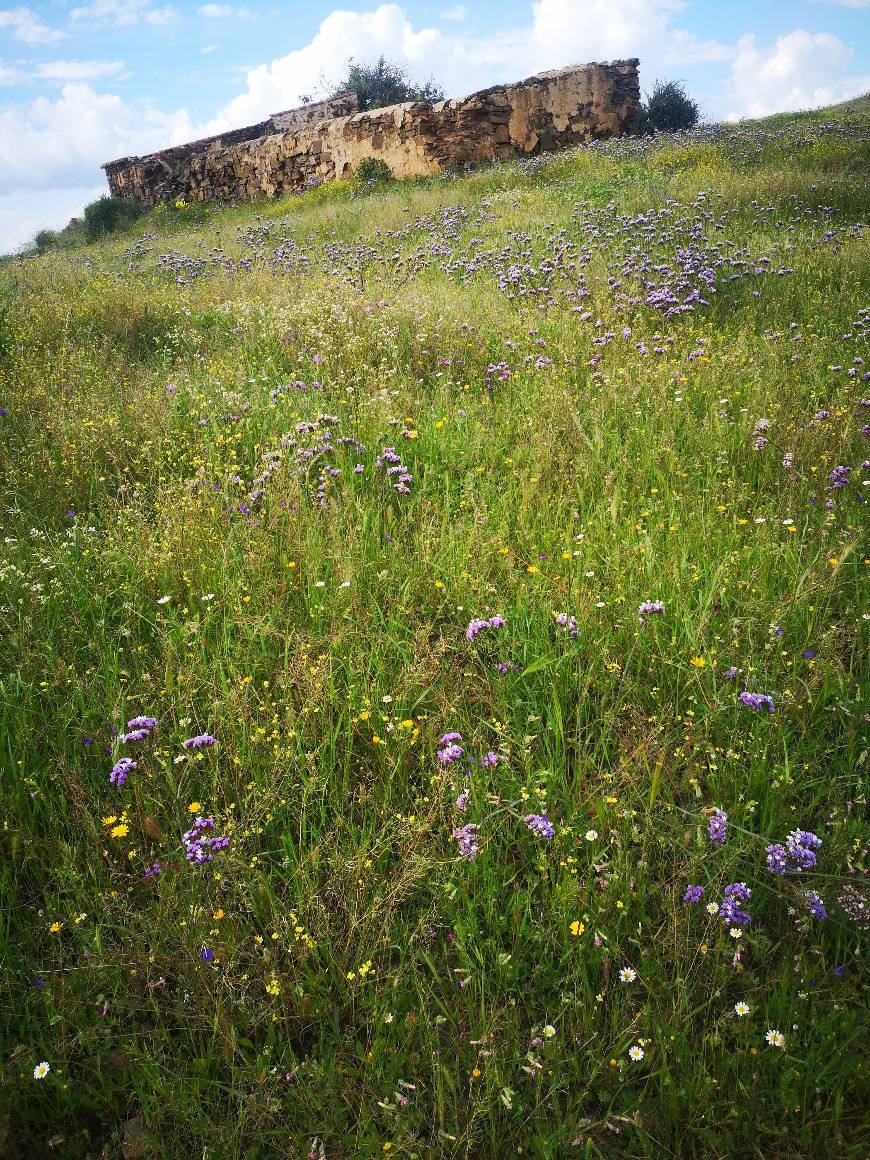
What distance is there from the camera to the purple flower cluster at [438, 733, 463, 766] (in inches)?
84.4

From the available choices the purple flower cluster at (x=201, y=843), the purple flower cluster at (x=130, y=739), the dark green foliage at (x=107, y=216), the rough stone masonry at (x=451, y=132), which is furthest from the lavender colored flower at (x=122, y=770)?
the dark green foliage at (x=107, y=216)

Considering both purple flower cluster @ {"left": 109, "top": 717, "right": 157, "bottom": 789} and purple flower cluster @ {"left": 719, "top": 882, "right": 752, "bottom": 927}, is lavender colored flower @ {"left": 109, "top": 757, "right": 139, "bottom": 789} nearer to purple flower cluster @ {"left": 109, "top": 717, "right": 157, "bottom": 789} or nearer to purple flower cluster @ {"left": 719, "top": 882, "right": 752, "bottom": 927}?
purple flower cluster @ {"left": 109, "top": 717, "right": 157, "bottom": 789}

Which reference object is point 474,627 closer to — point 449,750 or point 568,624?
point 568,624

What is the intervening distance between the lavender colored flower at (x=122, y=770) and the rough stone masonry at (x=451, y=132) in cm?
1889

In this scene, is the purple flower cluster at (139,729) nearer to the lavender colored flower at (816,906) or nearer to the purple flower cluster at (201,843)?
the purple flower cluster at (201,843)

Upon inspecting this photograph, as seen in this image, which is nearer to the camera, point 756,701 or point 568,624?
point 756,701

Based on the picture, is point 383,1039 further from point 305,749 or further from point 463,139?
point 463,139

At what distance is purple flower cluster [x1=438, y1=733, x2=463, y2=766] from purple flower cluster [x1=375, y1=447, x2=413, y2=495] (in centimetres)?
175

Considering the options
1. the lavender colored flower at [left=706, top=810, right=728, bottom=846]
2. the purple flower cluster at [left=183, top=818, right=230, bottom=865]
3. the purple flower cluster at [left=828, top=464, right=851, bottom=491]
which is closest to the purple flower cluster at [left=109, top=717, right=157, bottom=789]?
the purple flower cluster at [left=183, top=818, right=230, bottom=865]

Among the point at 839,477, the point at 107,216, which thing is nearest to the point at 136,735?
the point at 839,477

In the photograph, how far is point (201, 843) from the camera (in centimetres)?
194

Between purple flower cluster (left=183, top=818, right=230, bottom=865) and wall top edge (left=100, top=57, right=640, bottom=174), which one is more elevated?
wall top edge (left=100, top=57, right=640, bottom=174)

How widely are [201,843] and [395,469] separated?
2.33m

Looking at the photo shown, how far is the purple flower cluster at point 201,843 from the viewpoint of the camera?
75.2 inches
